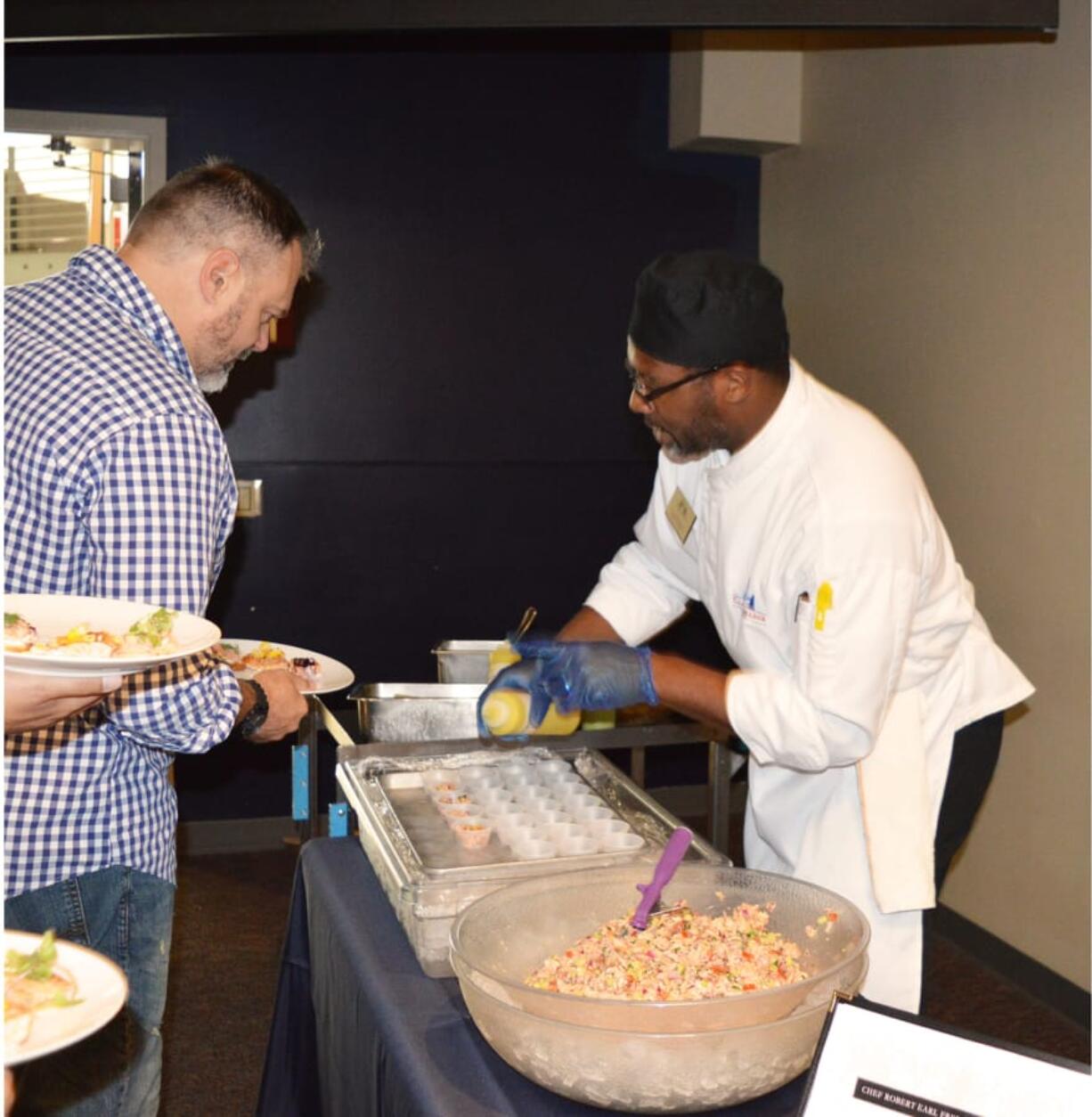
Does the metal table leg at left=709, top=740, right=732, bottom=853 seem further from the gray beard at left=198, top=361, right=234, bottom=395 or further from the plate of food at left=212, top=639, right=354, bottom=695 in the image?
the gray beard at left=198, top=361, right=234, bottom=395

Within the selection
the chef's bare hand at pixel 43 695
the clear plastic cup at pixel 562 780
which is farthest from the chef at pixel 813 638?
the chef's bare hand at pixel 43 695

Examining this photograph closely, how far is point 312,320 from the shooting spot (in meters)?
3.74

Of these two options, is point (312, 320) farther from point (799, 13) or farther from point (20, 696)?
point (20, 696)

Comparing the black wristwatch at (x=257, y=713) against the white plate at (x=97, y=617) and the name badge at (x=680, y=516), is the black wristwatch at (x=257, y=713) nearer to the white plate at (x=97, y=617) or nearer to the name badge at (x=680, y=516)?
the white plate at (x=97, y=617)

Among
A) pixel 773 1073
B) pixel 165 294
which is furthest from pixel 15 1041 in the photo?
pixel 165 294

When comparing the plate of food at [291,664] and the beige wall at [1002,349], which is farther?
the beige wall at [1002,349]

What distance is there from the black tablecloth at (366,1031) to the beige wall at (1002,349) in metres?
1.77

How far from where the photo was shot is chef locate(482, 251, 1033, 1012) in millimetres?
1572

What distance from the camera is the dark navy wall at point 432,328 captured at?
368 centimetres

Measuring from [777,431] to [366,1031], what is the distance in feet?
3.05

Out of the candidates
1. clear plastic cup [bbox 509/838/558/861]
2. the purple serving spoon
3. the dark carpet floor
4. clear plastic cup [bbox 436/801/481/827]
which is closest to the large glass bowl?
the purple serving spoon

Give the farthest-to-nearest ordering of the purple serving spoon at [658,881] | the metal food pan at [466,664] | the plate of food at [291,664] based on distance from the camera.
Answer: the metal food pan at [466,664] → the plate of food at [291,664] → the purple serving spoon at [658,881]

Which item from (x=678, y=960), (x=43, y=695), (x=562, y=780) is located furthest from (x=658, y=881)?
(x=43, y=695)

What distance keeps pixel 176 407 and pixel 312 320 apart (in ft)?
8.18
